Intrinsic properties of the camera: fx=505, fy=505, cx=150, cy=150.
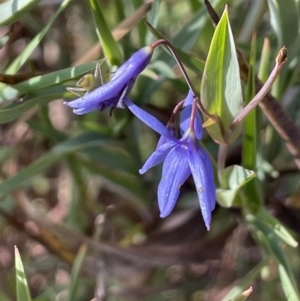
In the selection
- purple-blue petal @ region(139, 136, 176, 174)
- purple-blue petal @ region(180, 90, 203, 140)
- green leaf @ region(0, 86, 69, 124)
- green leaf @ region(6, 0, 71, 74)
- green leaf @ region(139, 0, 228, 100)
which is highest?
green leaf @ region(6, 0, 71, 74)

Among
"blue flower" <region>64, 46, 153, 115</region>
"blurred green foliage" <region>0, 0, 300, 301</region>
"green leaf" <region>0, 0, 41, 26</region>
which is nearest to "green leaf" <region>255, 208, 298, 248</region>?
"blurred green foliage" <region>0, 0, 300, 301</region>

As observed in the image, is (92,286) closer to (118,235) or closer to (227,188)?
(118,235)

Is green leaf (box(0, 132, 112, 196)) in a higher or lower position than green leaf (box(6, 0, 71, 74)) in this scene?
lower

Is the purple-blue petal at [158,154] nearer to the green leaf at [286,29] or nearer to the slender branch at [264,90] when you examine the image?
the slender branch at [264,90]

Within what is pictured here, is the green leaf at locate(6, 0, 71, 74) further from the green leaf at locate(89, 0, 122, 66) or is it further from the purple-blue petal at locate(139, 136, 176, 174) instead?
the purple-blue petal at locate(139, 136, 176, 174)

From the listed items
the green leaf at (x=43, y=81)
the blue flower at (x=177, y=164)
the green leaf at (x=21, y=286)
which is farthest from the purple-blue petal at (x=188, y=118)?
the green leaf at (x=21, y=286)

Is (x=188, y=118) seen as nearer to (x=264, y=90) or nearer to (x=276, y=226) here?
(x=264, y=90)

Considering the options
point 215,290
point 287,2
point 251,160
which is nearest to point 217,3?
point 287,2
